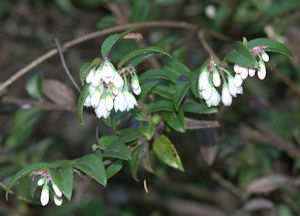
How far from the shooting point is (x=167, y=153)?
5.04 feet

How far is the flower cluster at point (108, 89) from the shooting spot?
4.24 ft

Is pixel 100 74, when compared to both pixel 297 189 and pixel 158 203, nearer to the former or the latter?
pixel 297 189

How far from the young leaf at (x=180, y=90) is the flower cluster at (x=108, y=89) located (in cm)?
15

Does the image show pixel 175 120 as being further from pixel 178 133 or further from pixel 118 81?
pixel 178 133

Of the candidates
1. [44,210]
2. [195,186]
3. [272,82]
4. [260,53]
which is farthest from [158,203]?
[260,53]

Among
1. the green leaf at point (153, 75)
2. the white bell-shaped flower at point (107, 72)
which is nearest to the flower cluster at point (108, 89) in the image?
the white bell-shaped flower at point (107, 72)

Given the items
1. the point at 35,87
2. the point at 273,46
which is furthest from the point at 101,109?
the point at 35,87

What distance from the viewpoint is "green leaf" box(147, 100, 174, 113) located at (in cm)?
156

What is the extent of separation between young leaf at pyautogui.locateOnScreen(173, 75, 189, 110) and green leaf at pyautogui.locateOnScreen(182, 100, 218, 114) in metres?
0.08

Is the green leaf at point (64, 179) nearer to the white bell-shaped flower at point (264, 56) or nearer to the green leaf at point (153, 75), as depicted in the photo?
the green leaf at point (153, 75)

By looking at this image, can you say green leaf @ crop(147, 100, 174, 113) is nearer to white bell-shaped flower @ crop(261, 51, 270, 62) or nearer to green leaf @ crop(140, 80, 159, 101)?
green leaf @ crop(140, 80, 159, 101)

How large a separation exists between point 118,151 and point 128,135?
13cm

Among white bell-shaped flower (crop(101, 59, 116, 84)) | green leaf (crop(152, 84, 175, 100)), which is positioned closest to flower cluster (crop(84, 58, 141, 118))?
white bell-shaped flower (crop(101, 59, 116, 84))

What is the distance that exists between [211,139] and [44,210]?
160 cm
